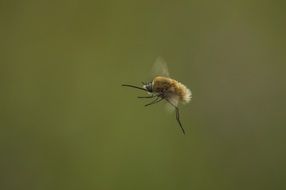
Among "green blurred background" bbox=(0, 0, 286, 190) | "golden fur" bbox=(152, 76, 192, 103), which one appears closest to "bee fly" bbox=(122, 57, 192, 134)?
"golden fur" bbox=(152, 76, 192, 103)

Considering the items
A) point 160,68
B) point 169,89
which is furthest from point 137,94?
point 169,89

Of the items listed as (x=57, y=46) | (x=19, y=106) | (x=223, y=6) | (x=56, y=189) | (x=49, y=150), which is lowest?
(x=56, y=189)

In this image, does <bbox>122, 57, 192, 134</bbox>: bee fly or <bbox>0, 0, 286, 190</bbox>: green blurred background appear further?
<bbox>0, 0, 286, 190</bbox>: green blurred background

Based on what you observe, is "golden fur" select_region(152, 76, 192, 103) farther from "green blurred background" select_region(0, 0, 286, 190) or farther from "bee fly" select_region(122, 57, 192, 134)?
"green blurred background" select_region(0, 0, 286, 190)

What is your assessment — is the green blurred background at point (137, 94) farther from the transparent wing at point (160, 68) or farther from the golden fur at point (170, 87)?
the golden fur at point (170, 87)

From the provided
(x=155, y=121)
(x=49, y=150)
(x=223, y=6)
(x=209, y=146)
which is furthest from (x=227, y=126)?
(x=49, y=150)

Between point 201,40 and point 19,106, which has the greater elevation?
point 201,40

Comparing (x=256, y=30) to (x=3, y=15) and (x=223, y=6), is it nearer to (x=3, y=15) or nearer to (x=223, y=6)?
(x=223, y=6)
